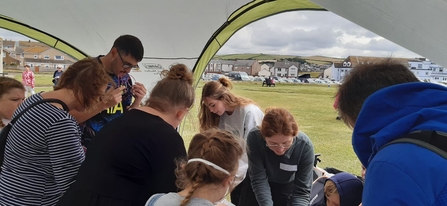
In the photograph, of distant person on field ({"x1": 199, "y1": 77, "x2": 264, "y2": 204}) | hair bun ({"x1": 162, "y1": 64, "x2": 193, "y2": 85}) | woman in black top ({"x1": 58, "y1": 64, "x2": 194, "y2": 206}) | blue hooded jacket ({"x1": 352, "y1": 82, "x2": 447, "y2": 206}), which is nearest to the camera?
blue hooded jacket ({"x1": 352, "y1": 82, "x2": 447, "y2": 206})

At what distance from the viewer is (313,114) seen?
10156mm

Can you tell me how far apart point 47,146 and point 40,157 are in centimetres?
7

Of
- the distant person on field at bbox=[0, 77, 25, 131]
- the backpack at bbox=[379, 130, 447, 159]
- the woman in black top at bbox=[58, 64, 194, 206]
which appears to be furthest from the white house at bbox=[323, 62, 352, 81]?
the distant person on field at bbox=[0, 77, 25, 131]

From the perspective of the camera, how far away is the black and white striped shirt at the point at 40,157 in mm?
1151

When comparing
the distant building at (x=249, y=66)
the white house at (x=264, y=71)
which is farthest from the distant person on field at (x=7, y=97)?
the white house at (x=264, y=71)

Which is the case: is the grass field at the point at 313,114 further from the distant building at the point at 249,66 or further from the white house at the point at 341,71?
the white house at the point at 341,71

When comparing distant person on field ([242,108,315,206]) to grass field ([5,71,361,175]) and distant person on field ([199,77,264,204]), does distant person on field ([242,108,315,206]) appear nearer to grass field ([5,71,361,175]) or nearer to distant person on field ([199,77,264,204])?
distant person on field ([199,77,264,204])

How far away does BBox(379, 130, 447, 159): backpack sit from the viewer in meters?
0.54

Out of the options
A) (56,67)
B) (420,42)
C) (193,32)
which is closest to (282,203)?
(420,42)

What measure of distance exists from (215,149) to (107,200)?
385 millimetres

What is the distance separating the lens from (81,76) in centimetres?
130

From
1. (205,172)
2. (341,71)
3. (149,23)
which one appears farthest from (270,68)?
(205,172)

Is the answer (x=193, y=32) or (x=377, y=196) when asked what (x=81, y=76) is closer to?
(x=377, y=196)

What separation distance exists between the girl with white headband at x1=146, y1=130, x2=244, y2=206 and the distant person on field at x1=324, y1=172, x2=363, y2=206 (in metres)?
0.77
